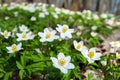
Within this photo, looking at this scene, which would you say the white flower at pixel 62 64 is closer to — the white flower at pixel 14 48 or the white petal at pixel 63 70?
the white petal at pixel 63 70

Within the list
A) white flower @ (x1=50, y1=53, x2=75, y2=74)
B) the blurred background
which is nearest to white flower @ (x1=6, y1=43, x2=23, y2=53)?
white flower @ (x1=50, y1=53, x2=75, y2=74)

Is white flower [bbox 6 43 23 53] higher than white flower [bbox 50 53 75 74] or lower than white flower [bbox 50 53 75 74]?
lower

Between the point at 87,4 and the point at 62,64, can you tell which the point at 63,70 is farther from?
the point at 87,4

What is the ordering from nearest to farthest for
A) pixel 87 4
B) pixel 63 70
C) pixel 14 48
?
pixel 63 70, pixel 14 48, pixel 87 4

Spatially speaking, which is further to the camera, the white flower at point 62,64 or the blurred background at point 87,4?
the blurred background at point 87,4

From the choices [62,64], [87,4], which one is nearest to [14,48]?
[62,64]

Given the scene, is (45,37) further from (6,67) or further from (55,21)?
(55,21)

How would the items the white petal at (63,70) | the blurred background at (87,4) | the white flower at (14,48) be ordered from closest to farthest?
the white petal at (63,70), the white flower at (14,48), the blurred background at (87,4)

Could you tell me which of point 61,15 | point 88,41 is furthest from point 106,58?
point 61,15

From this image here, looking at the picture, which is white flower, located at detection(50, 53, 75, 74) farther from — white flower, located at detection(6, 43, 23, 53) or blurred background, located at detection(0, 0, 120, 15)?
blurred background, located at detection(0, 0, 120, 15)

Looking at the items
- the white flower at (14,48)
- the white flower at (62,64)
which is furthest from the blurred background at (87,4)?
the white flower at (62,64)

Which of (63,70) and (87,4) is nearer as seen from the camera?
(63,70)
